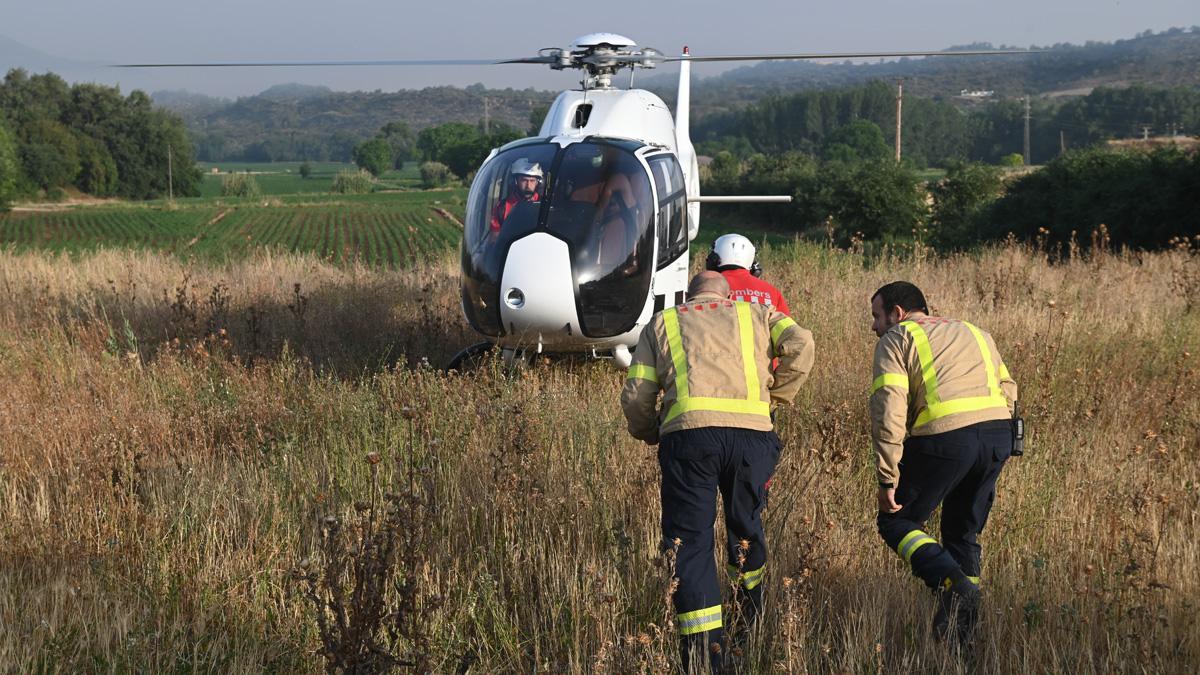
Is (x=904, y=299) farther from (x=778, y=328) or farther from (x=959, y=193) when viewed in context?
(x=959, y=193)

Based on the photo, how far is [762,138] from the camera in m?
150

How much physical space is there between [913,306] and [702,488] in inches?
53.3

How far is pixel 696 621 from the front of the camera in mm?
4148

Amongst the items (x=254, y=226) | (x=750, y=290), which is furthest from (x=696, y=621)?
(x=254, y=226)

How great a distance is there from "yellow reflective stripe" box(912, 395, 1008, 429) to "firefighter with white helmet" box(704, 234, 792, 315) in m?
2.13

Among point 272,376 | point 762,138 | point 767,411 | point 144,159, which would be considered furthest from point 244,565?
point 762,138

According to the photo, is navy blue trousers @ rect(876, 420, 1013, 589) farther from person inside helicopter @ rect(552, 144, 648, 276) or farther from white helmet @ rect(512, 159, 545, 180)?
white helmet @ rect(512, 159, 545, 180)

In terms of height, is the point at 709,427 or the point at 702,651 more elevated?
the point at 709,427

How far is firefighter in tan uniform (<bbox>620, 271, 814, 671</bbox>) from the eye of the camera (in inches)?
167

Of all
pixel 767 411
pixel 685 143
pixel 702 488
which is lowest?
pixel 702 488

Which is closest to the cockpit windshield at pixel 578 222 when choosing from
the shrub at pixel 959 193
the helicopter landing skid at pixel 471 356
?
the helicopter landing skid at pixel 471 356

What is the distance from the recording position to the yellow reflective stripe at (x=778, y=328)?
4.61 metres

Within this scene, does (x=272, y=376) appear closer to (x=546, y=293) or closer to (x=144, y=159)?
(x=546, y=293)

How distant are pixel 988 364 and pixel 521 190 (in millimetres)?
4381
